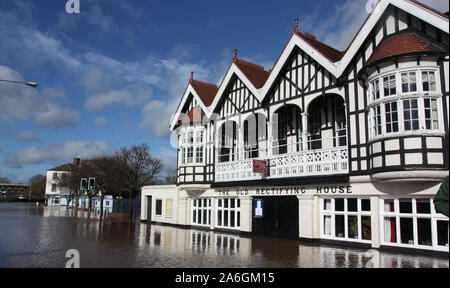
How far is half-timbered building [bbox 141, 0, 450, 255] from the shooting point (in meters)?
12.5

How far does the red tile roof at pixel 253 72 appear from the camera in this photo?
67.3ft

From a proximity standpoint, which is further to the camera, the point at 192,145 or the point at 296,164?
the point at 192,145

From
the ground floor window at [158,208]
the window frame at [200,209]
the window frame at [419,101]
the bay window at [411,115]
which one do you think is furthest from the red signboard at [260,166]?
the ground floor window at [158,208]

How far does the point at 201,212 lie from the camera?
23906mm

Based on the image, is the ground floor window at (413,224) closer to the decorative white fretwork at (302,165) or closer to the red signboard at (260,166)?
the decorative white fretwork at (302,165)

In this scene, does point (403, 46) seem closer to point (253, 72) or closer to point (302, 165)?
point (302, 165)

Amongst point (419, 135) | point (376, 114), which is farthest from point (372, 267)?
point (376, 114)

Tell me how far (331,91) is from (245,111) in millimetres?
6048

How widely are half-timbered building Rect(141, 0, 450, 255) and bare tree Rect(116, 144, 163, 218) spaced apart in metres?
13.7

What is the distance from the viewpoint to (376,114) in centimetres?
1373

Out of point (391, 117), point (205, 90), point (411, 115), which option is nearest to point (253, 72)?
point (205, 90)

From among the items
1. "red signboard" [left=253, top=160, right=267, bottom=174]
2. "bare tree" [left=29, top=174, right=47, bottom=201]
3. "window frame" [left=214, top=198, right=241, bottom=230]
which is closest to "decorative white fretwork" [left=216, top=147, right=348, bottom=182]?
"red signboard" [left=253, top=160, right=267, bottom=174]

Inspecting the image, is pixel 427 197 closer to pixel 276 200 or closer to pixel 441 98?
pixel 441 98

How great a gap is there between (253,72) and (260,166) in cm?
669
